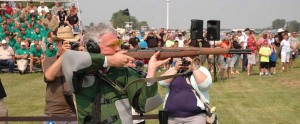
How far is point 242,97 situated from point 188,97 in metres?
8.94

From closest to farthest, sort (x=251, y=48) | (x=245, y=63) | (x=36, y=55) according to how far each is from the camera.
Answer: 1. (x=251, y=48)
2. (x=36, y=55)
3. (x=245, y=63)

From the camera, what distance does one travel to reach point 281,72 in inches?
826

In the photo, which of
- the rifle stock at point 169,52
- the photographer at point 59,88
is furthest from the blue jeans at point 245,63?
the rifle stock at point 169,52

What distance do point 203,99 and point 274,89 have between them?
36.3 ft

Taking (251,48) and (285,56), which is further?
(285,56)

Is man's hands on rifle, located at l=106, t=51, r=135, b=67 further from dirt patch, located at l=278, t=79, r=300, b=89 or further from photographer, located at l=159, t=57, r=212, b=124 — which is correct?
dirt patch, located at l=278, t=79, r=300, b=89

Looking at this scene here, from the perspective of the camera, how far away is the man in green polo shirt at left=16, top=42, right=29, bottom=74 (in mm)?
18938

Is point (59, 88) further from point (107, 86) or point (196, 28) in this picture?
point (196, 28)

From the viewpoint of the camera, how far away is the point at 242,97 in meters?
14.3

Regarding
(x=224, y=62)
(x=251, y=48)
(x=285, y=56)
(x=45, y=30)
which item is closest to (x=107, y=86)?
(x=224, y=62)

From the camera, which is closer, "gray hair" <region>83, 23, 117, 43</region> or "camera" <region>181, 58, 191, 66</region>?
"gray hair" <region>83, 23, 117, 43</region>

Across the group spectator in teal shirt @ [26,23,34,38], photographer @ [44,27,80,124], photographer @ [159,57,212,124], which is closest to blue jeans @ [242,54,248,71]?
spectator in teal shirt @ [26,23,34,38]

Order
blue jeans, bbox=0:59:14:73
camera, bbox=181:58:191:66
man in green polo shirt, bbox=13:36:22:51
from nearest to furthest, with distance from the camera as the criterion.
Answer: camera, bbox=181:58:191:66 < blue jeans, bbox=0:59:14:73 < man in green polo shirt, bbox=13:36:22:51

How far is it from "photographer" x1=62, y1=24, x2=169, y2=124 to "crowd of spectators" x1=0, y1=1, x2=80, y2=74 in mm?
15087
